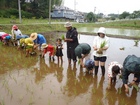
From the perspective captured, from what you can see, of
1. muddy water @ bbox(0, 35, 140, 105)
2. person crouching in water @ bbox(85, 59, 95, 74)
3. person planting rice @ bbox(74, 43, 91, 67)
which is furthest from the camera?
person planting rice @ bbox(74, 43, 91, 67)

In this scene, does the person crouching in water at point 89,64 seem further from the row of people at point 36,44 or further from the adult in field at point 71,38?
the row of people at point 36,44

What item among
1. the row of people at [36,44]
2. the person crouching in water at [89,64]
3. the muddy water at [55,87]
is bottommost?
the muddy water at [55,87]

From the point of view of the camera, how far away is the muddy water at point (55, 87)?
137 inches

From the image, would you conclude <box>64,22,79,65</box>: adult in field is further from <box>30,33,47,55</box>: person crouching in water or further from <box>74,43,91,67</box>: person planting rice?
<box>30,33,47,55</box>: person crouching in water

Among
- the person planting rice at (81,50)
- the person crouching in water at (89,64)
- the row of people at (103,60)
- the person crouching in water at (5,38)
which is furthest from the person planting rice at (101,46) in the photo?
the person crouching in water at (5,38)

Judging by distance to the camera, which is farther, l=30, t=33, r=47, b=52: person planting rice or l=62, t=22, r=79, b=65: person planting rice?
l=30, t=33, r=47, b=52: person planting rice

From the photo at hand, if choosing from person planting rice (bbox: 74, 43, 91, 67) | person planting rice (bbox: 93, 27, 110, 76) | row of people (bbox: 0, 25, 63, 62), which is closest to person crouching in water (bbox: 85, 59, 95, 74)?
person planting rice (bbox: 93, 27, 110, 76)

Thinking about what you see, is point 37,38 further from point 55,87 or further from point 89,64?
point 55,87

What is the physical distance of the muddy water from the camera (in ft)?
11.5

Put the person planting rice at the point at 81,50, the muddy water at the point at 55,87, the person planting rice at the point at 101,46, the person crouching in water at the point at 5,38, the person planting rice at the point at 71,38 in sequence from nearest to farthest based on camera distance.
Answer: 1. the muddy water at the point at 55,87
2. the person planting rice at the point at 101,46
3. the person planting rice at the point at 81,50
4. the person planting rice at the point at 71,38
5. the person crouching in water at the point at 5,38

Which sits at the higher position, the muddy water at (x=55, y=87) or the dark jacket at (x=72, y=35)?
the dark jacket at (x=72, y=35)

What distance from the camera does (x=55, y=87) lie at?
4.15 meters

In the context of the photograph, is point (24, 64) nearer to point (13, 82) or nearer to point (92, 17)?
point (13, 82)

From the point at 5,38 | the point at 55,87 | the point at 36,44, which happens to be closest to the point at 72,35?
the point at 55,87
